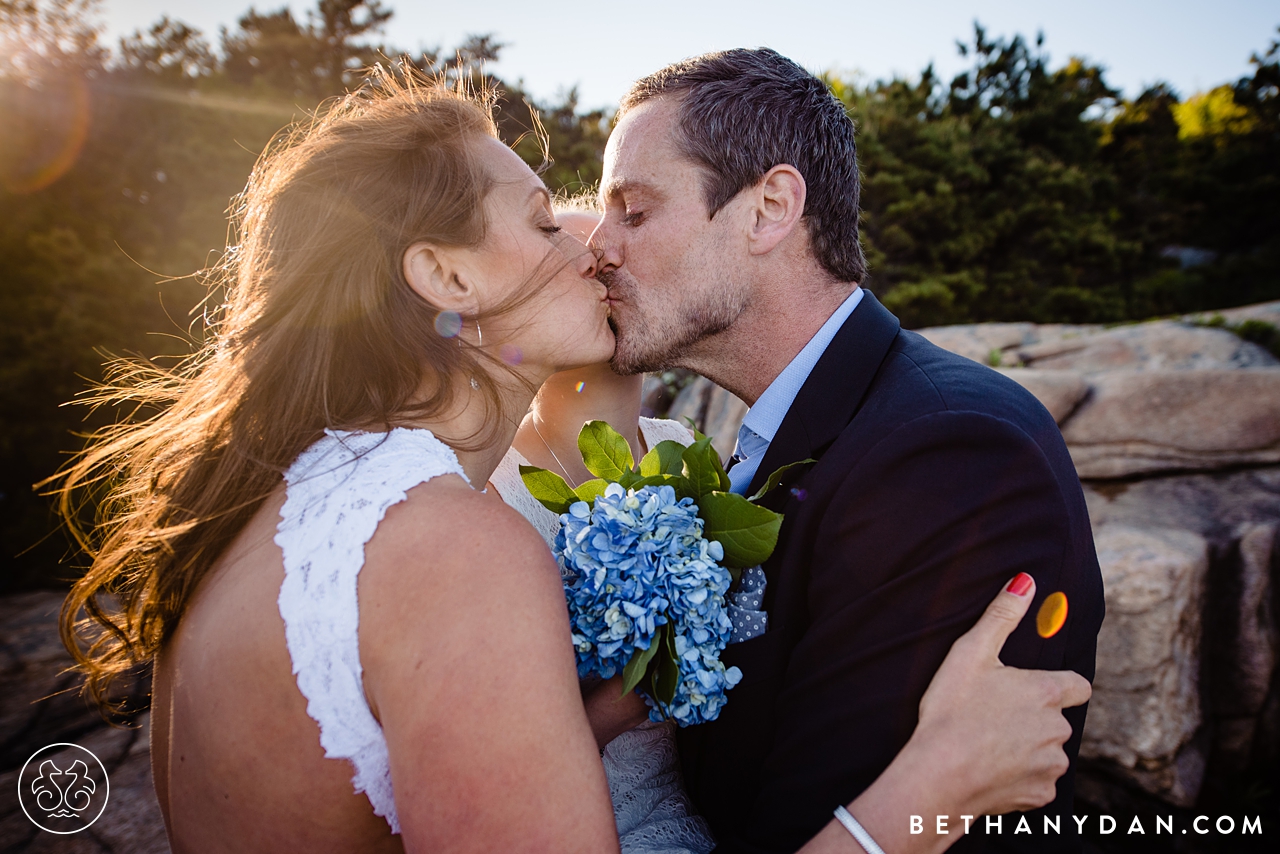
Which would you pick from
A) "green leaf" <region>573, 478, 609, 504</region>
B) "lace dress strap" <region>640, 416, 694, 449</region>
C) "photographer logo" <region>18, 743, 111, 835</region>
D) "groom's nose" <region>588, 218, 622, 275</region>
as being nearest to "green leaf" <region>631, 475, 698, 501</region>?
"green leaf" <region>573, 478, 609, 504</region>

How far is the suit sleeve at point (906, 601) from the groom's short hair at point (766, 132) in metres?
1.37

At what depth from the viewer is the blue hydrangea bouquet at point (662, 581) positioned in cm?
168

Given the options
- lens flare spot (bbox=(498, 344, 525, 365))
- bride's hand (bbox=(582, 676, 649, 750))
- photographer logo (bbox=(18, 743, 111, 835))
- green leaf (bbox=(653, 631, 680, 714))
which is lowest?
photographer logo (bbox=(18, 743, 111, 835))

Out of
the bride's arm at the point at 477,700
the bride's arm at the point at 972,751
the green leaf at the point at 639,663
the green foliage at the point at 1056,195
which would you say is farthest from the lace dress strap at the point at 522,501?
the green foliage at the point at 1056,195

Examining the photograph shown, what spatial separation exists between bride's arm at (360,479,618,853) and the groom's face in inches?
66.3

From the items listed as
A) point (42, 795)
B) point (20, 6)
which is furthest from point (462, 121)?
point (20, 6)

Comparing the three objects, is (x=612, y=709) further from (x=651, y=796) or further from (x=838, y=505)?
(x=838, y=505)

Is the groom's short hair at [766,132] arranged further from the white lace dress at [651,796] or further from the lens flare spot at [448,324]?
the white lace dress at [651,796]

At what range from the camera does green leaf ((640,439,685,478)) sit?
2.02m

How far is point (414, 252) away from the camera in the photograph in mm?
2010

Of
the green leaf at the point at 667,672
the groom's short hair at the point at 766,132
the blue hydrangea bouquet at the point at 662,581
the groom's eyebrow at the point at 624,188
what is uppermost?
the groom's short hair at the point at 766,132

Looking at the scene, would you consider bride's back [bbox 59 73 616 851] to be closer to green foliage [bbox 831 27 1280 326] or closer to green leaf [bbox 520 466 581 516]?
green leaf [bbox 520 466 581 516]

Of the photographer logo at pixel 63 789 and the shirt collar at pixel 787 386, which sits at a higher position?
the shirt collar at pixel 787 386

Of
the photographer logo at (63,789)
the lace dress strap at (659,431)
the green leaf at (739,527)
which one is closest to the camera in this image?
the green leaf at (739,527)
